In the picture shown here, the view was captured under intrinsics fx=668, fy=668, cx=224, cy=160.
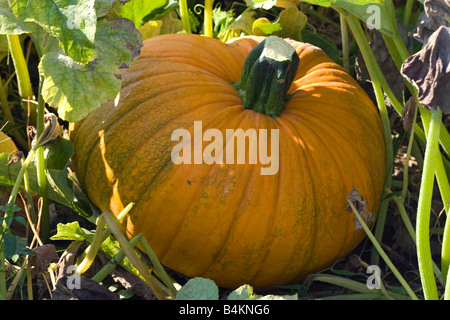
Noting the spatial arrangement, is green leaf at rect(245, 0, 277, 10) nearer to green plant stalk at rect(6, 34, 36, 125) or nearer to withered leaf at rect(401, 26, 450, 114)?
withered leaf at rect(401, 26, 450, 114)

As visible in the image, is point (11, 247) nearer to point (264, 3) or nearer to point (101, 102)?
point (101, 102)

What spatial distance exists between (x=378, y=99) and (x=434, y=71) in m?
0.46

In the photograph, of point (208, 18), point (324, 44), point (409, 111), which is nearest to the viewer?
point (409, 111)

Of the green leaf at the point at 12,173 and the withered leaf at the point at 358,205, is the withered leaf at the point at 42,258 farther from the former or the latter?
the withered leaf at the point at 358,205

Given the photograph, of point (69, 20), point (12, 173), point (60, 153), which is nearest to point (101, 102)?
point (69, 20)

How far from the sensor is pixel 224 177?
5.02 ft

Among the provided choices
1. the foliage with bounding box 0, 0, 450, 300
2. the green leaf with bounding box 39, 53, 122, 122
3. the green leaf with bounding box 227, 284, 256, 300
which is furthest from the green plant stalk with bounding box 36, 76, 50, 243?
the green leaf with bounding box 227, 284, 256, 300

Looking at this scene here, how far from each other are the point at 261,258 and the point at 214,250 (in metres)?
0.11

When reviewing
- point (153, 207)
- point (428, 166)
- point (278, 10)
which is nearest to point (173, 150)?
point (153, 207)

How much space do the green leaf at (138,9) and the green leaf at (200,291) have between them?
0.99m

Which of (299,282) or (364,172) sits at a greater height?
(364,172)

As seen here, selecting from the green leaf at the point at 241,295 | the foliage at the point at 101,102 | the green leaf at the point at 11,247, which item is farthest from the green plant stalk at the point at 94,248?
the green leaf at the point at 241,295

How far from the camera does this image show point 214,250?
1567 millimetres
